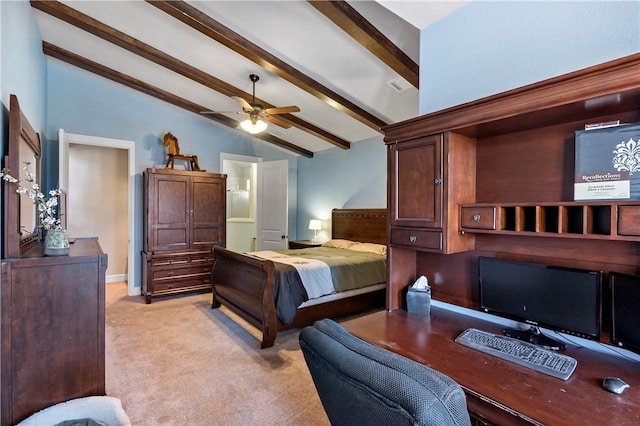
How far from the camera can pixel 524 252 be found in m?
1.57

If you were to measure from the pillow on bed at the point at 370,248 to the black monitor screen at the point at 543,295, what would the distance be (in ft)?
8.66

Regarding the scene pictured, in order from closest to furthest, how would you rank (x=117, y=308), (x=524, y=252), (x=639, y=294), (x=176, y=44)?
1. (x=639, y=294)
2. (x=524, y=252)
3. (x=176, y=44)
4. (x=117, y=308)

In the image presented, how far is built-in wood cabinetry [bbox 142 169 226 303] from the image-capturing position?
14.9 ft

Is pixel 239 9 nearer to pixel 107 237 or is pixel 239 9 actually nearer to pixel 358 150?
pixel 358 150

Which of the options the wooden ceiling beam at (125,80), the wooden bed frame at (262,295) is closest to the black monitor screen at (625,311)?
the wooden bed frame at (262,295)

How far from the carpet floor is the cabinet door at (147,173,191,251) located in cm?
110

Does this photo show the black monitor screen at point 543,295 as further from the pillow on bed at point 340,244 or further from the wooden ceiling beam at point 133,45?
the wooden ceiling beam at point 133,45

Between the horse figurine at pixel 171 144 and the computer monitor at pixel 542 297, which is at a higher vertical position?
the horse figurine at pixel 171 144

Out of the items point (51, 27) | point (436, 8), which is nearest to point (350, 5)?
point (436, 8)

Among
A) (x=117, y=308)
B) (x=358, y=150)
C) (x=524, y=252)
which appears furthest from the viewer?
(x=358, y=150)

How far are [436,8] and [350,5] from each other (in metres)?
0.89

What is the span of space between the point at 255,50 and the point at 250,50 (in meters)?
0.05

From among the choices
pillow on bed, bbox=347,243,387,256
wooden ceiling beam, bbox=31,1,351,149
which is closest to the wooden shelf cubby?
pillow on bed, bbox=347,243,387,256

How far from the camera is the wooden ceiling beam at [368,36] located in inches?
96.2
